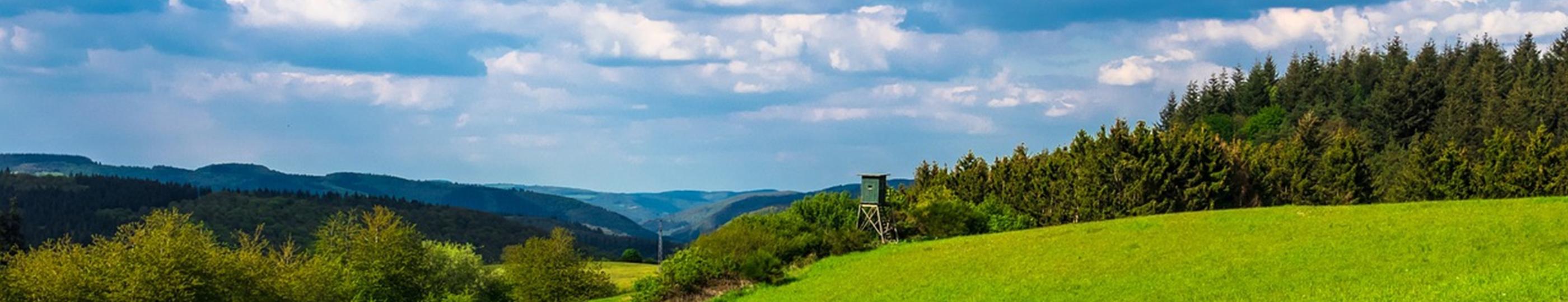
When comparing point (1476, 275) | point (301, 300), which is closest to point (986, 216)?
point (301, 300)

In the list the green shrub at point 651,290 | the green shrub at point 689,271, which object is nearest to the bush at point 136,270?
the green shrub at point 651,290

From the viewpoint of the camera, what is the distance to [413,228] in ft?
344

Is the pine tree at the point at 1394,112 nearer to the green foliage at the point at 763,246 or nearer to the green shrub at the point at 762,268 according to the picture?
the green foliage at the point at 763,246

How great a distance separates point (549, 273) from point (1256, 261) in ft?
241

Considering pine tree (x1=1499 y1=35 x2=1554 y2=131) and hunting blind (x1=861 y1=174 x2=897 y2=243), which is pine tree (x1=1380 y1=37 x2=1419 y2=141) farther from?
hunting blind (x1=861 y1=174 x2=897 y2=243)

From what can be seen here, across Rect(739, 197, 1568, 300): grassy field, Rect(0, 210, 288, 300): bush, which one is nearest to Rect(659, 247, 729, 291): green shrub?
Rect(739, 197, 1568, 300): grassy field

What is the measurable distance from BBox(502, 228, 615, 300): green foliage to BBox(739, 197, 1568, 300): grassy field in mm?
43004

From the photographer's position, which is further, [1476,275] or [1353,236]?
[1353,236]

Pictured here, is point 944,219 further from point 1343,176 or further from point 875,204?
point 1343,176

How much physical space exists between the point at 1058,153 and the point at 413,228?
60.7 m

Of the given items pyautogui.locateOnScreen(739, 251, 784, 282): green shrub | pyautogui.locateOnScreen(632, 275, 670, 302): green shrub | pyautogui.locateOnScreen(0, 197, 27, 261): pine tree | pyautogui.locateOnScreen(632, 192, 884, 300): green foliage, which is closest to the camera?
pyautogui.locateOnScreen(739, 251, 784, 282): green shrub

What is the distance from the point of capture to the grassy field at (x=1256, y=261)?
3775 centimetres

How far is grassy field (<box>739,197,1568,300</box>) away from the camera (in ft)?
124

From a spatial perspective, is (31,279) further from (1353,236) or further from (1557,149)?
(1557,149)
